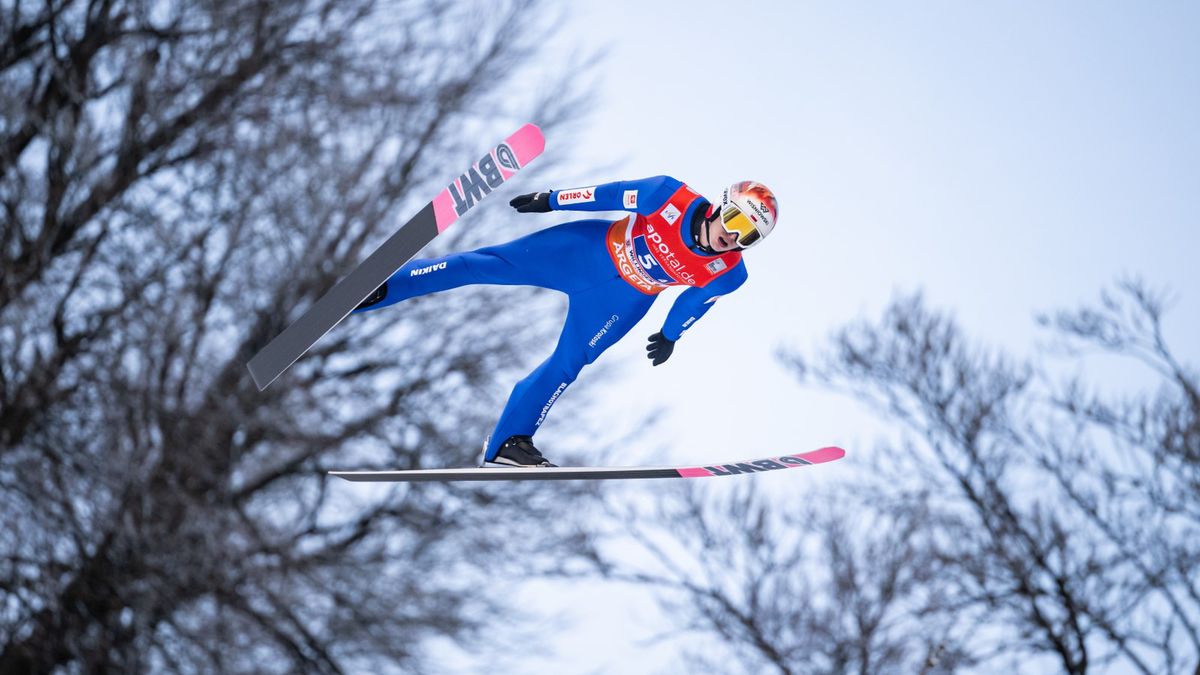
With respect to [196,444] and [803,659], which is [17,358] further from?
[803,659]

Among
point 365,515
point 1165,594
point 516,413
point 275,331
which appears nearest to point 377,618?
point 365,515

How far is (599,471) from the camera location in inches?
162

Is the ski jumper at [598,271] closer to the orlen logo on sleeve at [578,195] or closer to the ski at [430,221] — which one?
the orlen logo on sleeve at [578,195]

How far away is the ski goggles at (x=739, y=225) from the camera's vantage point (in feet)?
11.2

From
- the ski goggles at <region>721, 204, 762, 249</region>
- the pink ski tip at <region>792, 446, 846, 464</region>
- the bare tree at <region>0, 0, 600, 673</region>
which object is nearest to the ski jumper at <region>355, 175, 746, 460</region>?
the ski goggles at <region>721, 204, 762, 249</region>

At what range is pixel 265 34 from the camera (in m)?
11.1

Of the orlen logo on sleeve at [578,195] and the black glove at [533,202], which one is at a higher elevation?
the orlen logo on sleeve at [578,195]

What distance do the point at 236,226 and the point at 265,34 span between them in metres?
1.89

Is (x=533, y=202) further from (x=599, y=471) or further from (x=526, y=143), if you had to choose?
(x=599, y=471)

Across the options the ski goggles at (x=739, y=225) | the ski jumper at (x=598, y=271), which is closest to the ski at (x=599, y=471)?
the ski jumper at (x=598, y=271)

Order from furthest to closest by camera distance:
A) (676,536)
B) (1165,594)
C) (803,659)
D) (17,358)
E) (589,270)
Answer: (676,536) < (803,659) < (1165,594) < (17,358) < (589,270)

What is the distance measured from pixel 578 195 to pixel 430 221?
43 cm

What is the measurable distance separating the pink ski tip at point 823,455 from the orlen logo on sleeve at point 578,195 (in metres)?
1.36

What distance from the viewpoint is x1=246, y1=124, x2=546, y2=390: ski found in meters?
3.57
